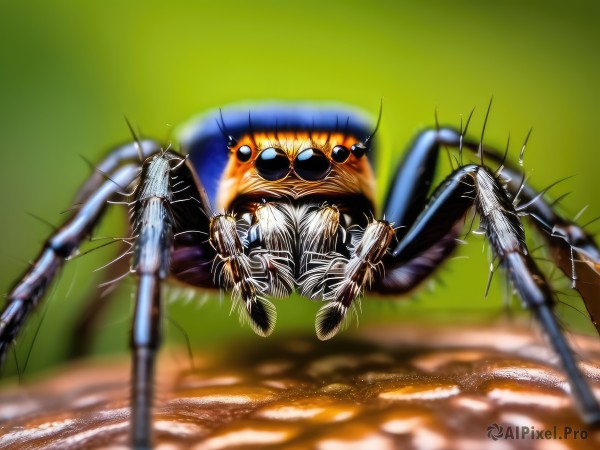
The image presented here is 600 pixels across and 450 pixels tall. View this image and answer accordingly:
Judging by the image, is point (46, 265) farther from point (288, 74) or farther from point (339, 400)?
point (288, 74)

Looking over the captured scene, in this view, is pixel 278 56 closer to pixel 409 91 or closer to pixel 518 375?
pixel 409 91

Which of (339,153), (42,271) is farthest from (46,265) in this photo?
(339,153)

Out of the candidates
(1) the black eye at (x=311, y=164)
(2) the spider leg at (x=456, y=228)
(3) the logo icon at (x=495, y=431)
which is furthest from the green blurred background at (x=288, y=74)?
(3) the logo icon at (x=495, y=431)

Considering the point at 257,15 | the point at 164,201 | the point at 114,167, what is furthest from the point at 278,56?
the point at 164,201

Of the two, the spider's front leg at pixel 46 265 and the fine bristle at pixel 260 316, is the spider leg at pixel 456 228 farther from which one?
the spider's front leg at pixel 46 265

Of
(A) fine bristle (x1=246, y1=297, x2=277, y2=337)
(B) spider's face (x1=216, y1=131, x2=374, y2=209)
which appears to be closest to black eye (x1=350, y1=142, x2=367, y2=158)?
(B) spider's face (x1=216, y1=131, x2=374, y2=209)
